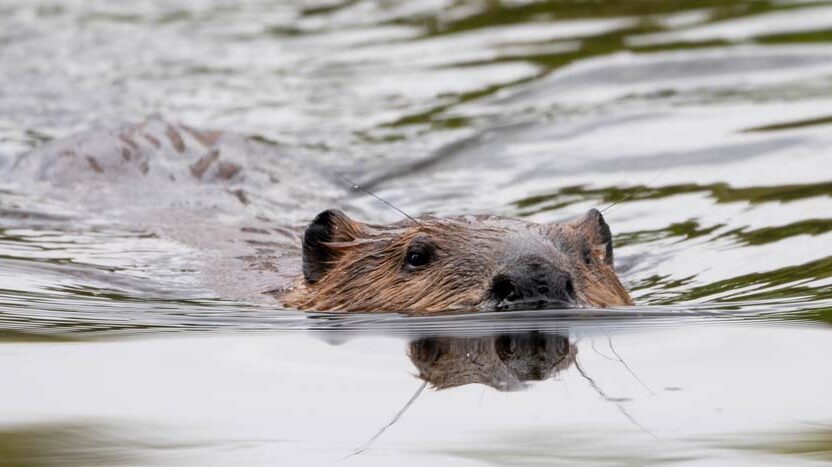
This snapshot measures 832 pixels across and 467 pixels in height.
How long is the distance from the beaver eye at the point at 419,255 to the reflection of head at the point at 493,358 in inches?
23.3

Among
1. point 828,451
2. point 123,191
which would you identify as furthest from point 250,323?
point 123,191

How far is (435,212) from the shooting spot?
750 cm

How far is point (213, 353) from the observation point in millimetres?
4211

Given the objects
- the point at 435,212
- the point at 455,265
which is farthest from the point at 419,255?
the point at 435,212

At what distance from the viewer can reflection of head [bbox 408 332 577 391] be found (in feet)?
11.9

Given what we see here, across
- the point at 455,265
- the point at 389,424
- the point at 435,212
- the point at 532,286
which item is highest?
the point at 435,212

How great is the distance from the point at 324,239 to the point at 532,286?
127 cm

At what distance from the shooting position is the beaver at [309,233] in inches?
176

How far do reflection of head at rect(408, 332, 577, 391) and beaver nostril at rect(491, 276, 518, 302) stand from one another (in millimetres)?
191

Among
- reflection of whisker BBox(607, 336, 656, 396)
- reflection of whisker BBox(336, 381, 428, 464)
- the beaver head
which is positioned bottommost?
reflection of whisker BBox(336, 381, 428, 464)

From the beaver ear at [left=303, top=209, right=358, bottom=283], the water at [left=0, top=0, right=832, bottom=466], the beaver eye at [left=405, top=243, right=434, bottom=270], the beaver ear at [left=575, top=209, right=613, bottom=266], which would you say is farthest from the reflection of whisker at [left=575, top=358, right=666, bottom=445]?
the beaver ear at [left=303, top=209, right=358, bottom=283]

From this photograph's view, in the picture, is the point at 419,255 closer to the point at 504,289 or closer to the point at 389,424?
the point at 504,289

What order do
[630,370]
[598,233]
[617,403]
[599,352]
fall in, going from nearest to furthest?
[617,403] < [630,370] < [599,352] < [598,233]

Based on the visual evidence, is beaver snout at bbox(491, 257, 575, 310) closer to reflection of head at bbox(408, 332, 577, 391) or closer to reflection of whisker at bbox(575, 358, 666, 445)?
reflection of head at bbox(408, 332, 577, 391)
